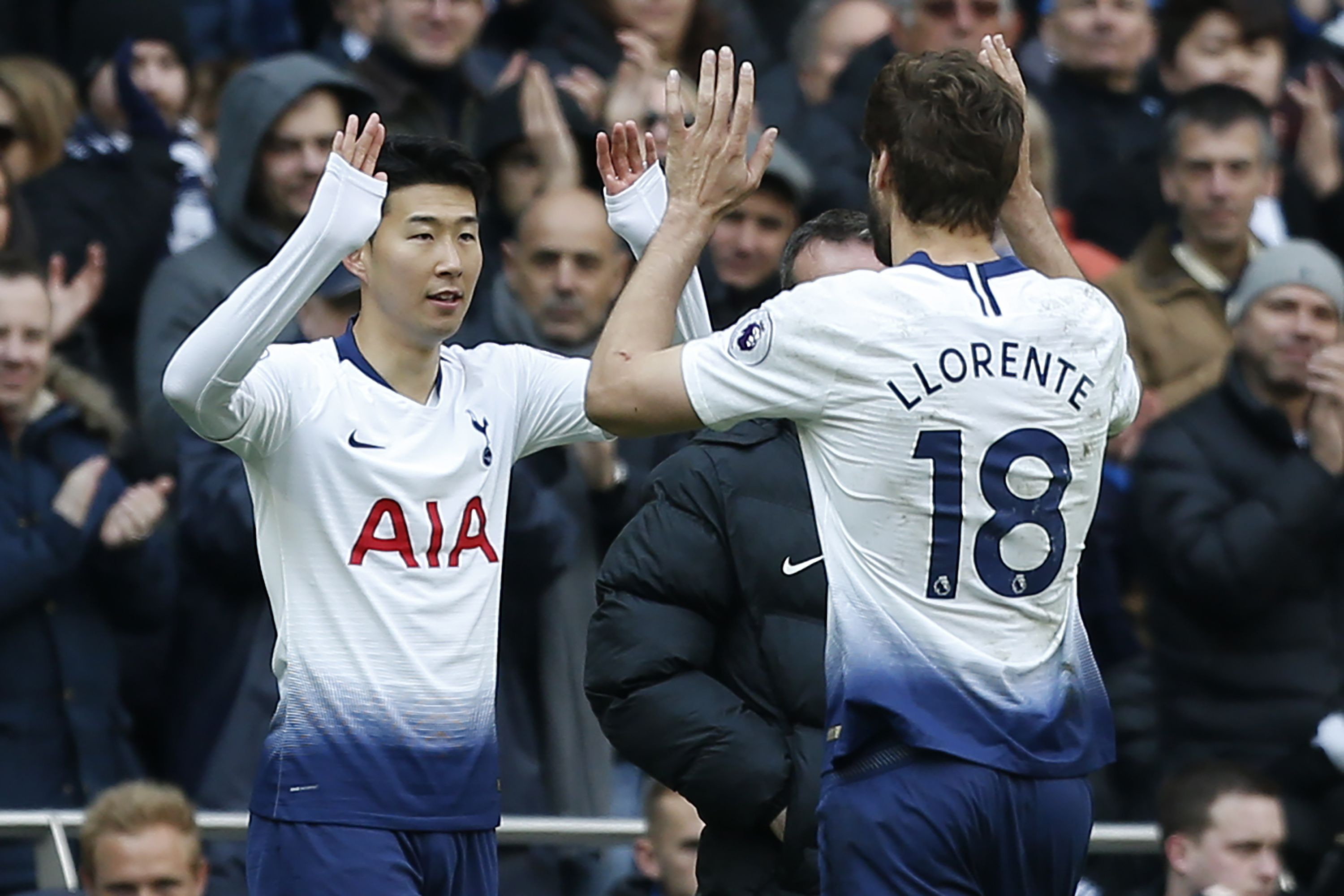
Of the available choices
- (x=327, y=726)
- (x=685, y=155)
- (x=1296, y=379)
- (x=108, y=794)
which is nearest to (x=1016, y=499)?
(x=685, y=155)

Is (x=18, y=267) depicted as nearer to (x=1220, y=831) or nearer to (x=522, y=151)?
(x=522, y=151)

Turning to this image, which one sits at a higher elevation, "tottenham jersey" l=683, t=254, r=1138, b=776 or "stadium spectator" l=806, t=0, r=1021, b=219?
"stadium spectator" l=806, t=0, r=1021, b=219

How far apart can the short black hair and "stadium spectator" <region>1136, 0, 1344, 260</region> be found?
502 cm

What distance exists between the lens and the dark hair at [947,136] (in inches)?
177

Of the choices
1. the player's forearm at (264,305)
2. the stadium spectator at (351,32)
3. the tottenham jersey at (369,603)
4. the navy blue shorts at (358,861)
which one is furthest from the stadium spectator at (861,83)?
the navy blue shorts at (358,861)

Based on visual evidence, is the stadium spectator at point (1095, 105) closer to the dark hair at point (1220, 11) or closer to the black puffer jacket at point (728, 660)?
the dark hair at point (1220, 11)

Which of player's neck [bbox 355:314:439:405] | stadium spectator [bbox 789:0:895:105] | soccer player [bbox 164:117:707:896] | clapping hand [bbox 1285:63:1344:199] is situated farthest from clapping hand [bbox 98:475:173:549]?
clapping hand [bbox 1285:63:1344:199]

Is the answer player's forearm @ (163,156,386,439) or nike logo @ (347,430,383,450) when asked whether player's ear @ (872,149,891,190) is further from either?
nike logo @ (347,430,383,450)

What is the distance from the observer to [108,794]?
6738mm

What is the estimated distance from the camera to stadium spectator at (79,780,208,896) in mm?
6656

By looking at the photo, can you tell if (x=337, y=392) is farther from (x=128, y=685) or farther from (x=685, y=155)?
(x=128, y=685)

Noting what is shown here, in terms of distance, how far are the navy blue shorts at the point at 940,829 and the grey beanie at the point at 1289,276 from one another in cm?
407

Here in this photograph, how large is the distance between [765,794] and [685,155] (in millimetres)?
1406

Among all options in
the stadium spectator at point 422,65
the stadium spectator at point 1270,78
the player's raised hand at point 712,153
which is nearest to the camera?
the player's raised hand at point 712,153
